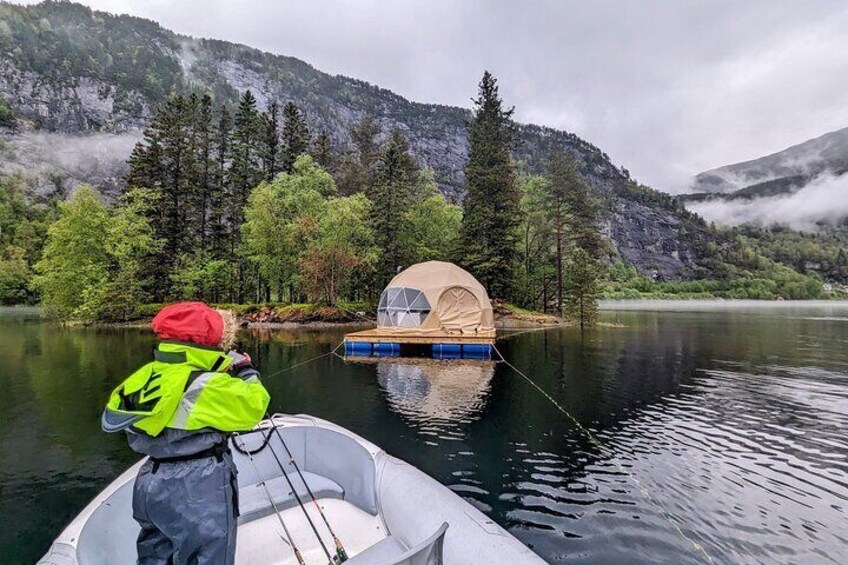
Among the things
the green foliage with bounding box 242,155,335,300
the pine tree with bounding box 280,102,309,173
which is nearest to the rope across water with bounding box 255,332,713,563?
the green foliage with bounding box 242,155,335,300

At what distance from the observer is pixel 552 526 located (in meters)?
Answer: 5.49

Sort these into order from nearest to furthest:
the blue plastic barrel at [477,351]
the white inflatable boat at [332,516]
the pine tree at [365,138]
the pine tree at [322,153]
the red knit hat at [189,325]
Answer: the red knit hat at [189,325], the white inflatable boat at [332,516], the blue plastic barrel at [477,351], the pine tree at [322,153], the pine tree at [365,138]

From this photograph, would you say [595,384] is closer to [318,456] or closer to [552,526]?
[552,526]

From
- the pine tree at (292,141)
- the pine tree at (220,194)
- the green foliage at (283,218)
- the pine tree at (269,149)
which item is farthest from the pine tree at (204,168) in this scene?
the pine tree at (292,141)

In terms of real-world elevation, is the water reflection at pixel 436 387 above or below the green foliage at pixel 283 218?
below

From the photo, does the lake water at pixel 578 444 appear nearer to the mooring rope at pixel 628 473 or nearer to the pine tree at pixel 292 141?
the mooring rope at pixel 628 473

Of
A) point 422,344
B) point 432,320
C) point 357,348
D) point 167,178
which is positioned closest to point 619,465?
point 422,344

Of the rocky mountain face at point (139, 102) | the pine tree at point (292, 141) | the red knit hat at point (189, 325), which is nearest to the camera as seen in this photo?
the red knit hat at point (189, 325)

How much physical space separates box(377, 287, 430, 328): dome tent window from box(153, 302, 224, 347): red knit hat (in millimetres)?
18891

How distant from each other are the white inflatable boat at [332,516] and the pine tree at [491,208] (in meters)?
32.2

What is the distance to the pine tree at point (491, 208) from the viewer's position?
37.8 meters

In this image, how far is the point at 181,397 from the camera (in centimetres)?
265

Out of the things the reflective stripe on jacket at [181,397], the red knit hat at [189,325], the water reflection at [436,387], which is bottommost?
the water reflection at [436,387]

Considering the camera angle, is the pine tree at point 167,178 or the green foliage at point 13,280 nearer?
the pine tree at point 167,178
